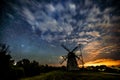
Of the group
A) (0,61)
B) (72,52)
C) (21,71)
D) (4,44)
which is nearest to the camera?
(0,61)

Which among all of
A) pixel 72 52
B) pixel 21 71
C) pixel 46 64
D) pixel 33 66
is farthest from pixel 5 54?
pixel 46 64

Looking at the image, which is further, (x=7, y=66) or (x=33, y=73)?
(x=33, y=73)

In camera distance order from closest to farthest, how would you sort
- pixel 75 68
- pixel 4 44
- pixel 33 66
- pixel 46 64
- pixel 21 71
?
pixel 4 44 < pixel 21 71 < pixel 33 66 < pixel 75 68 < pixel 46 64

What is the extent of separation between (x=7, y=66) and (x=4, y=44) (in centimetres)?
443

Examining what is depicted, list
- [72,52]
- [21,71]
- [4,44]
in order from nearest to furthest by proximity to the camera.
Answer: [4,44] < [21,71] < [72,52]

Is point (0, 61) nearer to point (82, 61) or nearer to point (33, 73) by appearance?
point (33, 73)

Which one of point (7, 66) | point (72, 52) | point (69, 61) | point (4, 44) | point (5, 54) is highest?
point (72, 52)

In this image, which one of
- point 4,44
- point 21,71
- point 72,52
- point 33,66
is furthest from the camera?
point 72,52

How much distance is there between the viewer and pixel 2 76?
26.3 m

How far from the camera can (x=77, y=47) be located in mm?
78125

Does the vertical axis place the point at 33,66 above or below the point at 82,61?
below

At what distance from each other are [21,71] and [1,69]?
63.4 feet

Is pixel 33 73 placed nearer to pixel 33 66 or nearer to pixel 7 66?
pixel 33 66

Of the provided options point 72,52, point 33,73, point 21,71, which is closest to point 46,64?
point 72,52
